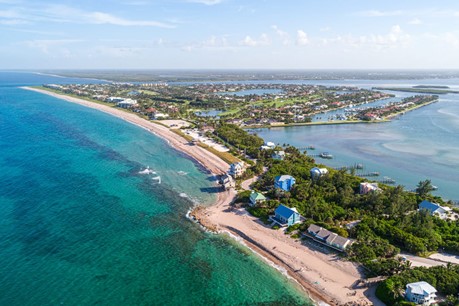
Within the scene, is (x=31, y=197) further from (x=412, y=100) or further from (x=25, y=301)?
(x=412, y=100)

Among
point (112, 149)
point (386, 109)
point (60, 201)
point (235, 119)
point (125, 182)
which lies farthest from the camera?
point (386, 109)

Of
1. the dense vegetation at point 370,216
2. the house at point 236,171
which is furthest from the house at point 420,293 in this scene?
the house at point 236,171

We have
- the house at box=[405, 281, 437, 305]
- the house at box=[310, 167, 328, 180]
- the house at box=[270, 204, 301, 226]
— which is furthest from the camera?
the house at box=[310, 167, 328, 180]

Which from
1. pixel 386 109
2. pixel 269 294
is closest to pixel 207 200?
pixel 269 294

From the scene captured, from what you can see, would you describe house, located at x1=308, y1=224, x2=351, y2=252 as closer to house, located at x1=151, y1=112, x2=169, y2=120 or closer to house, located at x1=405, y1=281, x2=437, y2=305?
house, located at x1=405, y1=281, x2=437, y2=305

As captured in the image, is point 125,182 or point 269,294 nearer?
point 269,294

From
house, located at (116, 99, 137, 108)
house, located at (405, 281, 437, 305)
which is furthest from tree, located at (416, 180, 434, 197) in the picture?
house, located at (116, 99, 137, 108)
